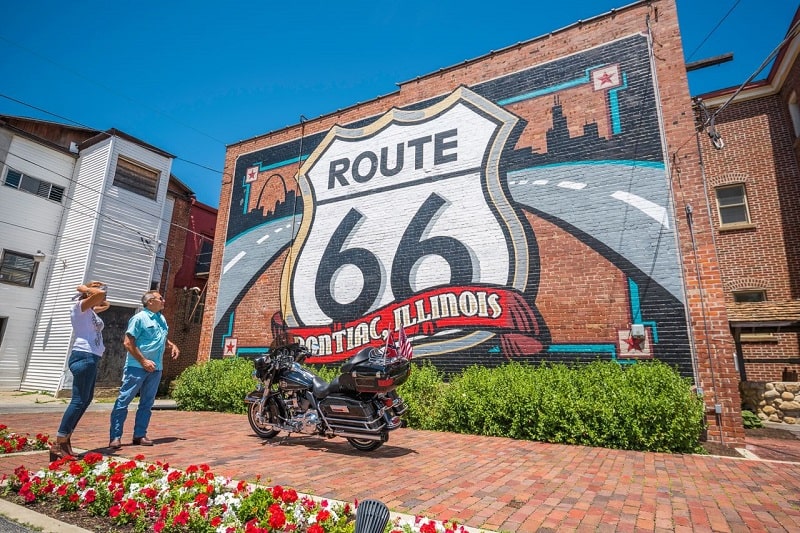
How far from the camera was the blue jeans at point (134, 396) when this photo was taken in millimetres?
4852

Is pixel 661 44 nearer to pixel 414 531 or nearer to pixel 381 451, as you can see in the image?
→ pixel 381 451

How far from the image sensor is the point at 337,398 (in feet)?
16.4

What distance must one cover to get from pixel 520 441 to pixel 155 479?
4.45 metres

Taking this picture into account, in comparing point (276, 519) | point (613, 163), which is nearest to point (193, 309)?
point (613, 163)

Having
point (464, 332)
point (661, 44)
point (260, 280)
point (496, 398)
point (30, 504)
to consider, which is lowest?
point (30, 504)

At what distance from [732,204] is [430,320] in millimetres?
10386

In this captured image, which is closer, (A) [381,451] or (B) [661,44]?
(A) [381,451]

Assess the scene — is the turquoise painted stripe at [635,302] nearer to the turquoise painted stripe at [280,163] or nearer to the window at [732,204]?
the window at [732,204]

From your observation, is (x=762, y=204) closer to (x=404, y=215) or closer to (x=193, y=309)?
(x=404, y=215)

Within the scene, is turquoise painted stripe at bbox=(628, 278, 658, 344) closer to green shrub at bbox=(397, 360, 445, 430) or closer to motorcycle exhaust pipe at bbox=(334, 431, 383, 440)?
green shrub at bbox=(397, 360, 445, 430)

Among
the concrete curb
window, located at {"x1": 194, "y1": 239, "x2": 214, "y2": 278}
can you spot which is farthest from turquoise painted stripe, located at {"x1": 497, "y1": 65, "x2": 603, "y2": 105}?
window, located at {"x1": 194, "y1": 239, "x2": 214, "y2": 278}

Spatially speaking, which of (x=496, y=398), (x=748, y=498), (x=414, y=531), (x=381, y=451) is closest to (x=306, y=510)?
(x=414, y=531)

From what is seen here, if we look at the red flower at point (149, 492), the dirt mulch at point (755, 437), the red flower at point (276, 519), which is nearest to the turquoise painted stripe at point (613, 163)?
the dirt mulch at point (755, 437)

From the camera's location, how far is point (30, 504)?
2.98 m
